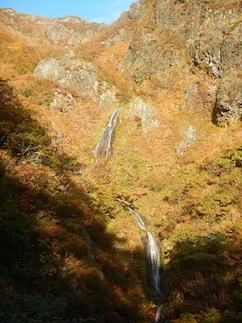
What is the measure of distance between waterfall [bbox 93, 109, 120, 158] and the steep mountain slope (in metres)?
0.58

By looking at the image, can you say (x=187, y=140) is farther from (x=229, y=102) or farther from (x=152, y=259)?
(x=152, y=259)

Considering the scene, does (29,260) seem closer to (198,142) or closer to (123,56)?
(198,142)

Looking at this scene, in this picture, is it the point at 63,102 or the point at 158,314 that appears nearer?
the point at 158,314

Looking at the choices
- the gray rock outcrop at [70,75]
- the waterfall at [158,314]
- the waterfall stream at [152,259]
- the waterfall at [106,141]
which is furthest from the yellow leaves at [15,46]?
the waterfall at [158,314]

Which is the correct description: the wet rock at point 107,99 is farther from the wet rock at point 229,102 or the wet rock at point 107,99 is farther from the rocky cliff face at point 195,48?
the wet rock at point 229,102

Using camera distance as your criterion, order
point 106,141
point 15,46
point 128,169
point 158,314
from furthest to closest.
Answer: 1. point 15,46
2. point 106,141
3. point 128,169
4. point 158,314

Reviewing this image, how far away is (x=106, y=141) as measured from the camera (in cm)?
2481

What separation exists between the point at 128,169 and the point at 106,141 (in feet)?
12.5

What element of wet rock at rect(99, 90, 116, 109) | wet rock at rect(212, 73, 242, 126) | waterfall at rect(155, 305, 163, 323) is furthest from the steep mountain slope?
waterfall at rect(155, 305, 163, 323)

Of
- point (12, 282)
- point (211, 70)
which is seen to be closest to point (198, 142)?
point (211, 70)

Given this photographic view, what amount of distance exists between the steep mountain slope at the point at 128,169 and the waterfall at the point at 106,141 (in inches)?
22.7

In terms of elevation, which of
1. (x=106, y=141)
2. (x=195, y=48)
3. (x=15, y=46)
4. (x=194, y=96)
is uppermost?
(x=195, y=48)

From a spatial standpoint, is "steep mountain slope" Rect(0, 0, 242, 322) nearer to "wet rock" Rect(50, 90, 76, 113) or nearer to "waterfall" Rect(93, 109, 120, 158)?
"wet rock" Rect(50, 90, 76, 113)

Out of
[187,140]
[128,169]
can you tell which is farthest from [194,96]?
[128,169]
